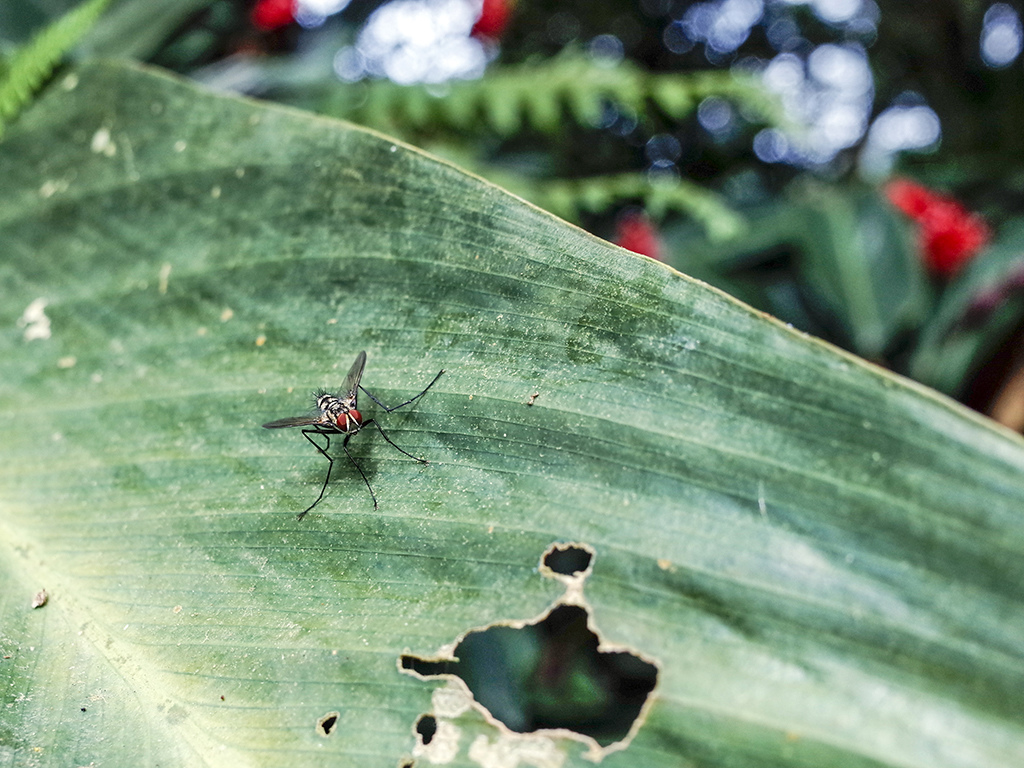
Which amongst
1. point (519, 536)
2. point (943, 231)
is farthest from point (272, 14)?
point (943, 231)

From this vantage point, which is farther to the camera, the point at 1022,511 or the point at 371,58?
the point at 371,58

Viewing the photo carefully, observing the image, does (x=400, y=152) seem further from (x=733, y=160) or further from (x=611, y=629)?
(x=733, y=160)

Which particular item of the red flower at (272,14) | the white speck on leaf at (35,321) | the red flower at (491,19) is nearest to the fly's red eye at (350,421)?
the white speck on leaf at (35,321)

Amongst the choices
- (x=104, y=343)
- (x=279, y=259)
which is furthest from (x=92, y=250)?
(x=279, y=259)

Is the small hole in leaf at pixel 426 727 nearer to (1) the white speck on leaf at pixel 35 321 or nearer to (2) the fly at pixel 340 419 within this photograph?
(2) the fly at pixel 340 419

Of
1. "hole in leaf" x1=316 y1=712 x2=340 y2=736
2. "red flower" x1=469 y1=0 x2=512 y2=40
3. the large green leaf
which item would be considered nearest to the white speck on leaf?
the large green leaf

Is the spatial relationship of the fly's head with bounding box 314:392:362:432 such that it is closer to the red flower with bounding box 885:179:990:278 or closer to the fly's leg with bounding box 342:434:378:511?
the fly's leg with bounding box 342:434:378:511

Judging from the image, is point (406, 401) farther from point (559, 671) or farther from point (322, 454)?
point (559, 671)
